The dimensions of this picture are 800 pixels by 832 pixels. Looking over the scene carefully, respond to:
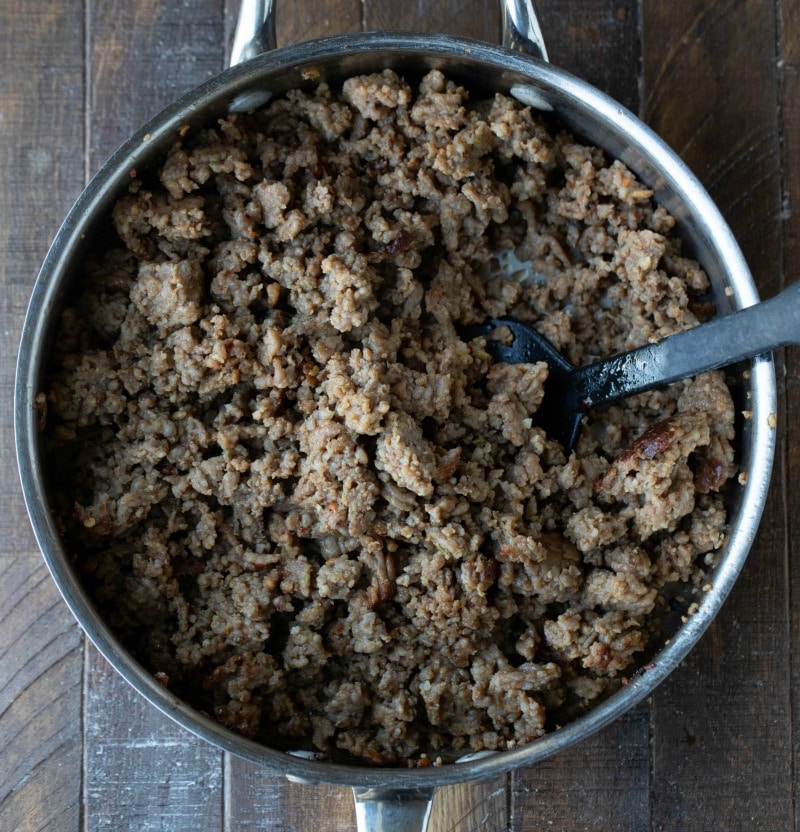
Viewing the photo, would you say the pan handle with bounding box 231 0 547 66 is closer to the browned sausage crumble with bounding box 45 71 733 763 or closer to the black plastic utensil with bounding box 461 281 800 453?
the browned sausage crumble with bounding box 45 71 733 763

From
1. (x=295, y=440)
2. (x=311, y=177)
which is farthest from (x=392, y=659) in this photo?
(x=311, y=177)

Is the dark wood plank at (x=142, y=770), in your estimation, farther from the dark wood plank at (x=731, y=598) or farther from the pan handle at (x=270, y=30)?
the pan handle at (x=270, y=30)

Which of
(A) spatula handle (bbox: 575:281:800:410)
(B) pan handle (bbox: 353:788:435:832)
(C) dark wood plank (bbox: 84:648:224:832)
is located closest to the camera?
(A) spatula handle (bbox: 575:281:800:410)

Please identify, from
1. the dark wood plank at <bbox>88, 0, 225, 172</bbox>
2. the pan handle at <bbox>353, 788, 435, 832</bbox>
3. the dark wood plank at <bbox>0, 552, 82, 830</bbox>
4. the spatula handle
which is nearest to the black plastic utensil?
the spatula handle

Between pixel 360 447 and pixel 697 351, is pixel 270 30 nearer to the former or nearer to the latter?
pixel 360 447

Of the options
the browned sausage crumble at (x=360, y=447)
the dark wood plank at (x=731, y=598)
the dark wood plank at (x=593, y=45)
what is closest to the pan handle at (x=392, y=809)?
the browned sausage crumble at (x=360, y=447)

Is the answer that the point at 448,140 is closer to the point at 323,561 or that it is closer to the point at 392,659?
the point at 323,561

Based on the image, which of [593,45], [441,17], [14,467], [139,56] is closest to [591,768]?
[14,467]
